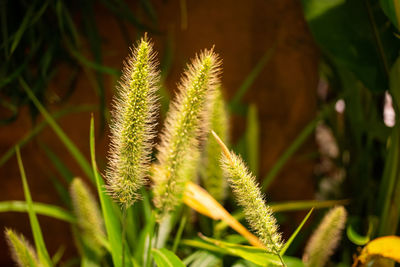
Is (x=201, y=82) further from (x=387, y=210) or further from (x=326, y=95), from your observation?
(x=326, y=95)

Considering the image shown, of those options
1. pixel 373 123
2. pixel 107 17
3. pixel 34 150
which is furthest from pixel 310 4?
pixel 34 150

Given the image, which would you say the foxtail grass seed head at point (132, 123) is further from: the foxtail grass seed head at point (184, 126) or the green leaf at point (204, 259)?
the green leaf at point (204, 259)

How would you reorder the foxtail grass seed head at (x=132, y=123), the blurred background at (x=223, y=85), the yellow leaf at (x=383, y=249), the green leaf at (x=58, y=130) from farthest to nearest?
the blurred background at (x=223, y=85) < the green leaf at (x=58, y=130) < the yellow leaf at (x=383, y=249) < the foxtail grass seed head at (x=132, y=123)

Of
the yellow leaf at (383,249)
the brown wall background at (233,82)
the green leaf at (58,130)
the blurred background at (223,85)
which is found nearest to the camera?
the yellow leaf at (383,249)

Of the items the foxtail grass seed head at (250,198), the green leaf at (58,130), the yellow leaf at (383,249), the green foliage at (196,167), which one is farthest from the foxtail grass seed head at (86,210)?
the yellow leaf at (383,249)

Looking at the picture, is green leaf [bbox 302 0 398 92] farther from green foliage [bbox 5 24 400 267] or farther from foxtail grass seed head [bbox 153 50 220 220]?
foxtail grass seed head [bbox 153 50 220 220]

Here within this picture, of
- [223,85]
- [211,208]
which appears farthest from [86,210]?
[223,85]
